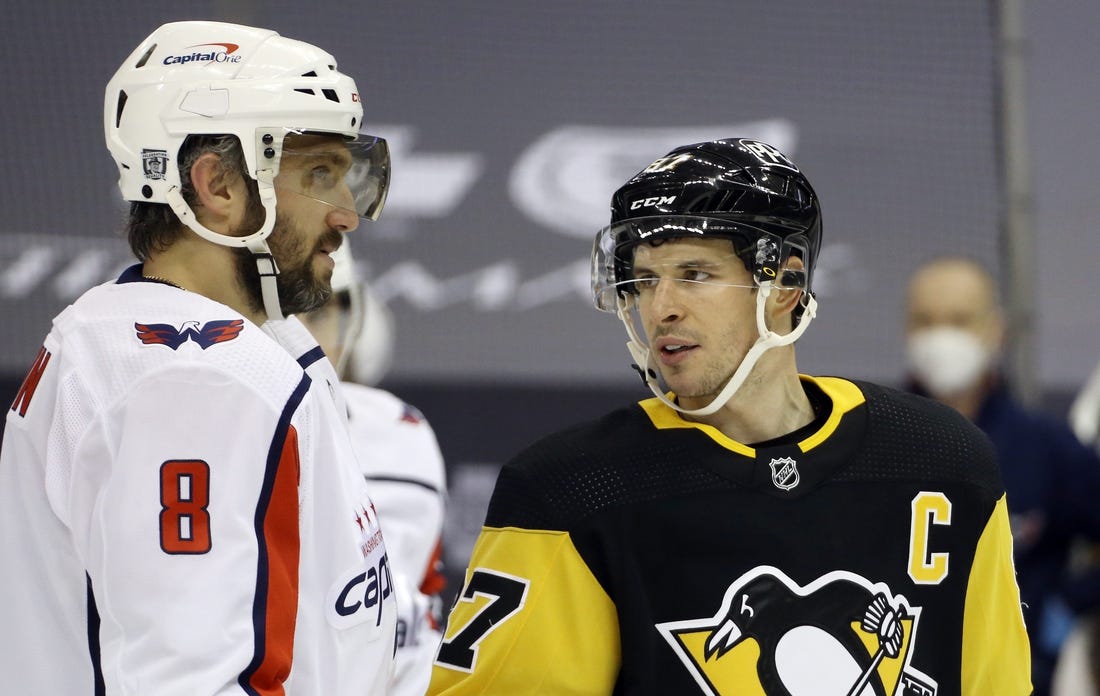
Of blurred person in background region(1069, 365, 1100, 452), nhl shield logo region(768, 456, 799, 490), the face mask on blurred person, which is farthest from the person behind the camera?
blurred person in background region(1069, 365, 1100, 452)

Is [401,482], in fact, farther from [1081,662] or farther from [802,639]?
[1081,662]

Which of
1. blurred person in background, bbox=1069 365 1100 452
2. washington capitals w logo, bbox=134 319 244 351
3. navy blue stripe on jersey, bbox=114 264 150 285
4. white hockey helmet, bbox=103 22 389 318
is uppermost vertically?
white hockey helmet, bbox=103 22 389 318

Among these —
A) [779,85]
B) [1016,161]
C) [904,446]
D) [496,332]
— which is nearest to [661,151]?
[779,85]

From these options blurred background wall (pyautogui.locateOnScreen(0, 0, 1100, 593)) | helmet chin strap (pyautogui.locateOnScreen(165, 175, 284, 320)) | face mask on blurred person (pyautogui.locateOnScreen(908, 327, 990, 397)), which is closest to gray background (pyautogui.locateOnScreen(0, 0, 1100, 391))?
blurred background wall (pyautogui.locateOnScreen(0, 0, 1100, 593))

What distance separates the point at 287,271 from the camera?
160 cm

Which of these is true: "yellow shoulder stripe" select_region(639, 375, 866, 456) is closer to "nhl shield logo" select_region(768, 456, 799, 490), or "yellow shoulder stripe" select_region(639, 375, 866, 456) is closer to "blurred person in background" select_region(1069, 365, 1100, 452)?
"nhl shield logo" select_region(768, 456, 799, 490)

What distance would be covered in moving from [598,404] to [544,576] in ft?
10.1

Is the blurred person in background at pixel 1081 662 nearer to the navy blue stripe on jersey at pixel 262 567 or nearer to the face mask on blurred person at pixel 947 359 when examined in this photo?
the face mask on blurred person at pixel 947 359

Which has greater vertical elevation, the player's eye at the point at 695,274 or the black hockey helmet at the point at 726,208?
the black hockey helmet at the point at 726,208

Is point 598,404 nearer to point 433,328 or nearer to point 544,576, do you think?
point 433,328

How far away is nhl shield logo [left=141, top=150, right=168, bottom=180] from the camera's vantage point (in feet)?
5.11

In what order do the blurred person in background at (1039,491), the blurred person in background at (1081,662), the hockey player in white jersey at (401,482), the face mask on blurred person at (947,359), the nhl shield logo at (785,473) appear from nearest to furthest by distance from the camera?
the nhl shield logo at (785,473), the hockey player in white jersey at (401,482), the blurred person in background at (1081,662), the blurred person in background at (1039,491), the face mask on blurred person at (947,359)

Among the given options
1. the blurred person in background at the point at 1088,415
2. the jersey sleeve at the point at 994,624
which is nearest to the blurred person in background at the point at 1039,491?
the blurred person in background at the point at 1088,415

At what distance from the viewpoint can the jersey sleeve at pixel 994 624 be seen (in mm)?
1763
